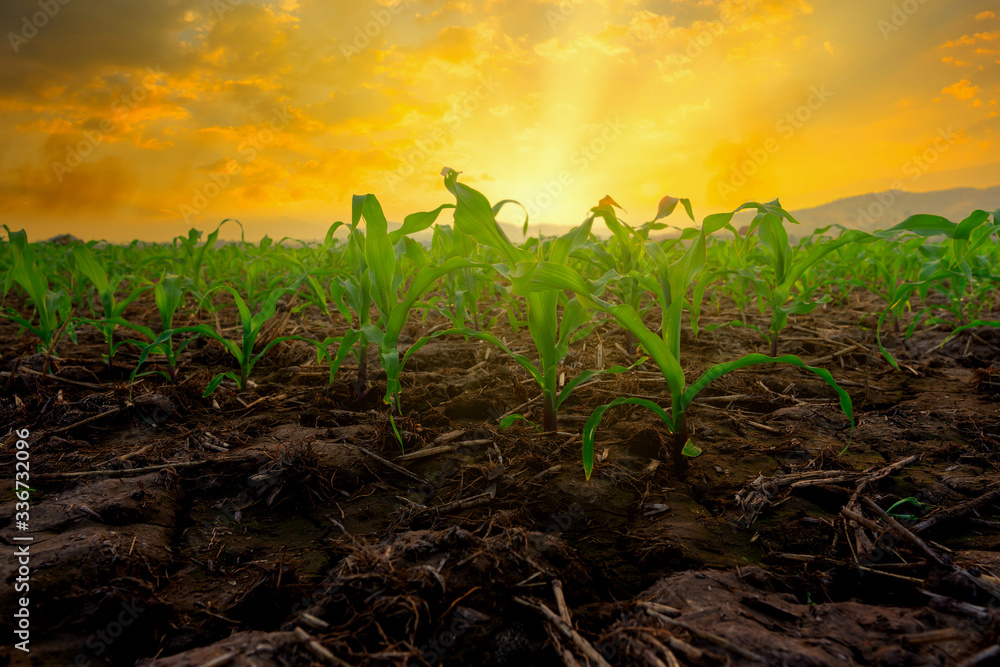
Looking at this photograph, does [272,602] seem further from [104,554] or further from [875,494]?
[875,494]

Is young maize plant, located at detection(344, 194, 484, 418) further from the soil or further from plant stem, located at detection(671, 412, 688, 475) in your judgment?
plant stem, located at detection(671, 412, 688, 475)

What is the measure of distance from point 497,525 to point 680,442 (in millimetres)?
607

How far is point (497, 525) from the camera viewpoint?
1093 mm

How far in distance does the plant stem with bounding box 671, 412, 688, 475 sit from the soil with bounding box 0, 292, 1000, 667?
0.04 m

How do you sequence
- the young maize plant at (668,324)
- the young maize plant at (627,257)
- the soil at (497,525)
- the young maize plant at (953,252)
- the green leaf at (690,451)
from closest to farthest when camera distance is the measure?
the soil at (497,525)
the young maize plant at (668,324)
the green leaf at (690,451)
the young maize plant at (953,252)
the young maize plant at (627,257)

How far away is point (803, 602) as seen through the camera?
3.05 feet

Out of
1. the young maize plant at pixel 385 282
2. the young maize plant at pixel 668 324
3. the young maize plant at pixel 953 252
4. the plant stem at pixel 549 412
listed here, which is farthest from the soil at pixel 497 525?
the young maize plant at pixel 953 252

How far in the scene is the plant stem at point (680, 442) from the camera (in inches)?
53.2

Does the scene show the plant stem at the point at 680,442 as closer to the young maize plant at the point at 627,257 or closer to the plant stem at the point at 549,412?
the plant stem at the point at 549,412

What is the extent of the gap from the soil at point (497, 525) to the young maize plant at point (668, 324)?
0.51 ft

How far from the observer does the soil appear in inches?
31.9

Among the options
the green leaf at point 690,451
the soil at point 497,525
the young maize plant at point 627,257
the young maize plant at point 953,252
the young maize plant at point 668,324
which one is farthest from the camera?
the young maize plant at point 627,257

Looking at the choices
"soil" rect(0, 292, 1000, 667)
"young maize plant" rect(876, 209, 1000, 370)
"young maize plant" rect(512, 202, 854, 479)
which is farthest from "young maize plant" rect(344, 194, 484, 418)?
"young maize plant" rect(876, 209, 1000, 370)

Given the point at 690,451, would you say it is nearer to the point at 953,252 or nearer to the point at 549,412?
the point at 549,412
